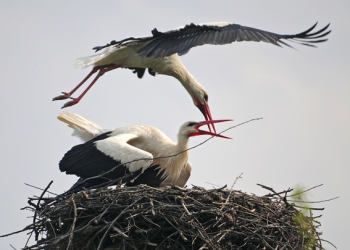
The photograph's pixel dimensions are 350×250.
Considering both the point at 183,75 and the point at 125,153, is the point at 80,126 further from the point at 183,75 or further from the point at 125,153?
the point at 183,75

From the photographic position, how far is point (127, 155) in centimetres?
891

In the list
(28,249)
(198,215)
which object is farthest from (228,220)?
(28,249)

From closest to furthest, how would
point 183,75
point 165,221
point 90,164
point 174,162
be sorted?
point 165,221
point 90,164
point 174,162
point 183,75

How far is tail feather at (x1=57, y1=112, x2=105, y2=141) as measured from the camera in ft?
32.1

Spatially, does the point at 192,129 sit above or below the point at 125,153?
above

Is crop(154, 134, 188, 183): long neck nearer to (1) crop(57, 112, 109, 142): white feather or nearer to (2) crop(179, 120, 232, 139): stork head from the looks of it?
(2) crop(179, 120, 232, 139): stork head

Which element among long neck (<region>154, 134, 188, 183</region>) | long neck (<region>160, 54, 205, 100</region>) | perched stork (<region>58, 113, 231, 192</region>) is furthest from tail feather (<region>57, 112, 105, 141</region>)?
long neck (<region>160, 54, 205, 100</region>)

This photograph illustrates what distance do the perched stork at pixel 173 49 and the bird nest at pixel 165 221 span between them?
1.98 metres

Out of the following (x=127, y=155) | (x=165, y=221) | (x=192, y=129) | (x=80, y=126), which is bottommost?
(x=165, y=221)

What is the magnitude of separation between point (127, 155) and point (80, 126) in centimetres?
115

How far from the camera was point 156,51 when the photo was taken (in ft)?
30.7

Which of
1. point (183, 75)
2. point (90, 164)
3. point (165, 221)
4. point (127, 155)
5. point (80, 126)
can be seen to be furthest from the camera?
point (183, 75)

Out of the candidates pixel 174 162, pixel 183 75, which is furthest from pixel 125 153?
pixel 183 75

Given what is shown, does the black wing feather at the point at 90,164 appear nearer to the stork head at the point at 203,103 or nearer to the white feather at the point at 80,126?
the white feather at the point at 80,126
